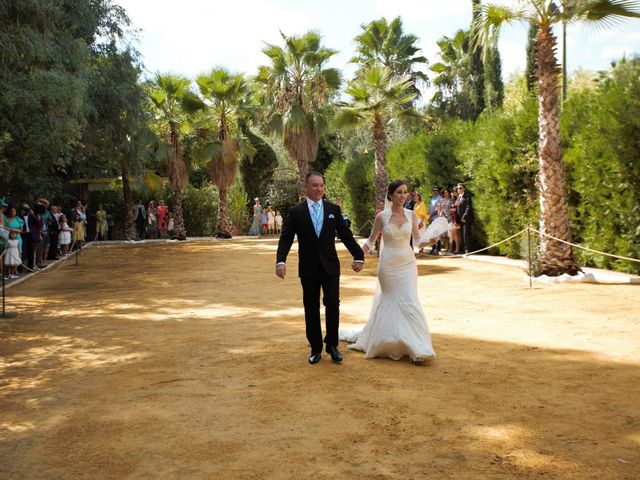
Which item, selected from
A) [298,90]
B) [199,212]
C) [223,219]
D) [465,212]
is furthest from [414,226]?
[199,212]

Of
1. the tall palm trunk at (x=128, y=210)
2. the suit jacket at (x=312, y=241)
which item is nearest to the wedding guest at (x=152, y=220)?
the tall palm trunk at (x=128, y=210)

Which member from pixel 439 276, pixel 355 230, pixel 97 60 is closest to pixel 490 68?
pixel 355 230

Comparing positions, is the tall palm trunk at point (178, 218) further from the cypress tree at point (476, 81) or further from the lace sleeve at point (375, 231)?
the lace sleeve at point (375, 231)

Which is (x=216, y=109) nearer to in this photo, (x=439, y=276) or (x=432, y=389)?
(x=439, y=276)

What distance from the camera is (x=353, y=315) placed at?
9.97m

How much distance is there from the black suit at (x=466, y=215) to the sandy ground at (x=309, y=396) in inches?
335

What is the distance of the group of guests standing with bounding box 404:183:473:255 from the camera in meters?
19.5

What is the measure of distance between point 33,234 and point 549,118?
12.6 metres

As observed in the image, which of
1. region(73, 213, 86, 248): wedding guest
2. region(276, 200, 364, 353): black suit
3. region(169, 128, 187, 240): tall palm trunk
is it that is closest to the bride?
region(276, 200, 364, 353): black suit

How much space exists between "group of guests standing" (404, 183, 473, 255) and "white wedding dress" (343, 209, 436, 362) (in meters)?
11.2

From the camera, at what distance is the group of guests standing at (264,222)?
39.2 meters

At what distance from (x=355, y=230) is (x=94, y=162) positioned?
44.5 feet

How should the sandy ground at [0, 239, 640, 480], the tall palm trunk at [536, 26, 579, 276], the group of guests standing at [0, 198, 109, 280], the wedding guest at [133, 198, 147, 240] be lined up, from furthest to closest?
the wedding guest at [133, 198, 147, 240]
the group of guests standing at [0, 198, 109, 280]
the tall palm trunk at [536, 26, 579, 276]
the sandy ground at [0, 239, 640, 480]

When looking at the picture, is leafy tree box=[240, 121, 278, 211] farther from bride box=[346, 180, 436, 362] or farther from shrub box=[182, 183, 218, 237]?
bride box=[346, 180, 436, 362]
